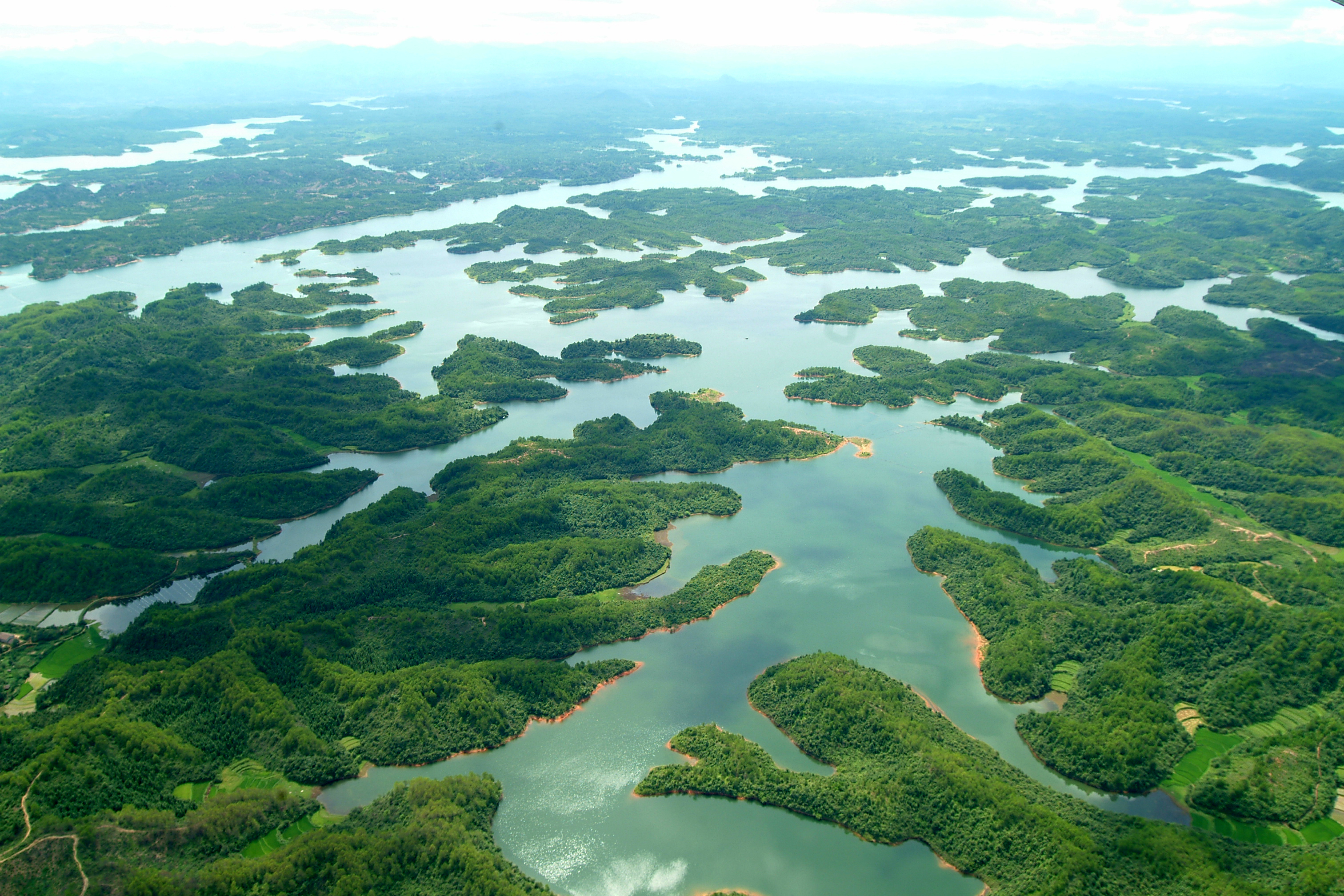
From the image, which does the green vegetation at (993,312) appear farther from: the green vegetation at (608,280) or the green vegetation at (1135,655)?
the green vegetation at (1135,655)

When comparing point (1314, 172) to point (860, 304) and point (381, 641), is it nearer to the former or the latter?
point (860, 304)

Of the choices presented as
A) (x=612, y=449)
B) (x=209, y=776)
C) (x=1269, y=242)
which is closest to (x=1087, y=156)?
(x=1269, y=242)

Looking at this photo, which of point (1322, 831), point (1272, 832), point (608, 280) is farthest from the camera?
point (608, 280)

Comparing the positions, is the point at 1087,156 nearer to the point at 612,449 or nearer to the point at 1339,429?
the point at 1339,429

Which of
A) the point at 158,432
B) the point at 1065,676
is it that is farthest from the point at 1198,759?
the point at 158,432

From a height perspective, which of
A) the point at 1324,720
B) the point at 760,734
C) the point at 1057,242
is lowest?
the point at 760,734

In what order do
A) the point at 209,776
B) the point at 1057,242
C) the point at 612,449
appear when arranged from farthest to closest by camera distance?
the point at 1057,242 < the point at 612,449 < the point at 209,776

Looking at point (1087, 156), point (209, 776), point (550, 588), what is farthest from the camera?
point (1087, 156)
